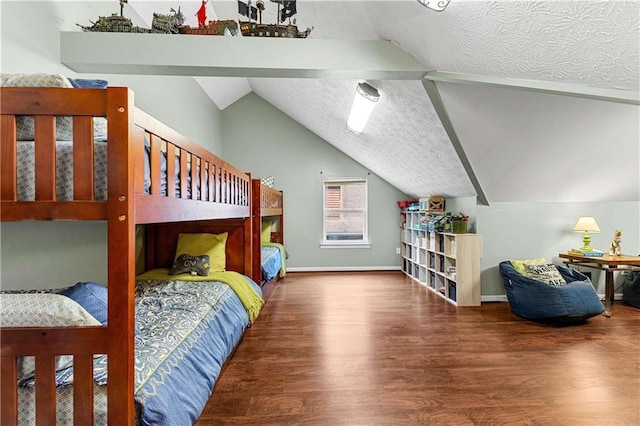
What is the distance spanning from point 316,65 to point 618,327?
3481 mm

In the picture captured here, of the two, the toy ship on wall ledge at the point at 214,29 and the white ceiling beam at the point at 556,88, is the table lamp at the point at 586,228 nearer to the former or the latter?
the white ceiling beam at the point at 556,88

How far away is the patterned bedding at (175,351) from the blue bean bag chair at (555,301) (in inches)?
103

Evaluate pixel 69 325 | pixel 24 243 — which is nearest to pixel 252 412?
pixel 69 325

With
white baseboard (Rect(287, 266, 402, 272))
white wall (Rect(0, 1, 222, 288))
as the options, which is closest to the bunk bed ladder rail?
white wall (Rect(0, 1, 222, 288))

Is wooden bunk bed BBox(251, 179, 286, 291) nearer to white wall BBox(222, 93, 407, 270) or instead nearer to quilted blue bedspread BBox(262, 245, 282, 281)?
quilted blue bedspread BBox(262, 245, 282, 281)

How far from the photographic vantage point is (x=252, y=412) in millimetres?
1715

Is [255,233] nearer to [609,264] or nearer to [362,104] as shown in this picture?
[362,104]

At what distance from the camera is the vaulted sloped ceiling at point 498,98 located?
1.46m

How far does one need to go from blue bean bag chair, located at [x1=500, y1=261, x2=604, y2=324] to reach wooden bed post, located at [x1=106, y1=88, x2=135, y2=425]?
3.31 metres

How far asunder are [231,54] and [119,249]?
5.72 feet

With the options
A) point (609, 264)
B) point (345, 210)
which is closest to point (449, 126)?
point (609, 264)

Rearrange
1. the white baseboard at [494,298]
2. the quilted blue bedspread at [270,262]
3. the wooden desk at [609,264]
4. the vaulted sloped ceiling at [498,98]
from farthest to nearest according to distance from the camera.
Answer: the quilted blue bedspread at [270,262], the white baseboard at [494,298], the wooden desk at [609,264], the vaulted sloped ceiling at [498,98]

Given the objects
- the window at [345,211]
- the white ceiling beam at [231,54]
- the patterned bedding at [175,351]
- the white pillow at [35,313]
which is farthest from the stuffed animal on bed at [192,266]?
the window at [345,211]

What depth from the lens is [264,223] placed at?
568 centimetres
